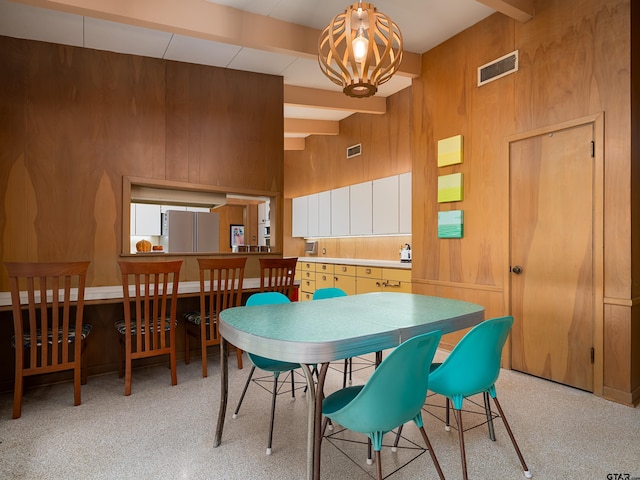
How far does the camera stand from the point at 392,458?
6.67 feet

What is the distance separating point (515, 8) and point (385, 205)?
291 centimetres

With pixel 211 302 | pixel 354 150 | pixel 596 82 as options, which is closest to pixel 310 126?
pixel 354 150

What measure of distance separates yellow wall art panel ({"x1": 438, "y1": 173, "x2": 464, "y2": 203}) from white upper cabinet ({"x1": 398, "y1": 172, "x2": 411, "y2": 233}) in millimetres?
1164

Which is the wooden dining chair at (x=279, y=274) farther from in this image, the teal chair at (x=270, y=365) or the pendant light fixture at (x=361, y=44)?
the pendant light fixture at (x=361, y=44)

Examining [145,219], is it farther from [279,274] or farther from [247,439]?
[247,439]

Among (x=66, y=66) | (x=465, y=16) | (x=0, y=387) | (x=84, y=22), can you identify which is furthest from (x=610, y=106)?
(x=0, y=387)

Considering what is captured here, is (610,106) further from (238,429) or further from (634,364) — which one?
(238,429)

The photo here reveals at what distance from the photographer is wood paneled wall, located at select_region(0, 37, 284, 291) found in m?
3.31

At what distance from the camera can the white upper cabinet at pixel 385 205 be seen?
5.38 m

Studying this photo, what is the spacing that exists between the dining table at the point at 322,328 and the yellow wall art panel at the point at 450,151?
1.81m

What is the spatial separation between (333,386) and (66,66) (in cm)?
375

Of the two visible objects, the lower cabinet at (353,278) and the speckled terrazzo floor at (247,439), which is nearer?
the speckled terrazzo floor at (247,439)

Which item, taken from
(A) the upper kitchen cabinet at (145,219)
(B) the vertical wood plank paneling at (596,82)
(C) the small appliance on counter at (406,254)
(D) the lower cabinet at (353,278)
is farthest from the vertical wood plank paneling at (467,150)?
(A) the upper kitchen cabinet at (145,219)

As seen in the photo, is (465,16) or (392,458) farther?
(465,16)
